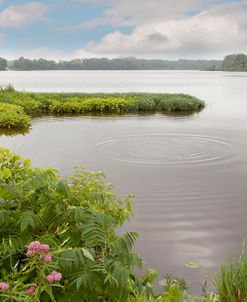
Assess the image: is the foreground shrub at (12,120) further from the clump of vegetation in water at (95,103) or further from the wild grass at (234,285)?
the wild grass at (234,285)

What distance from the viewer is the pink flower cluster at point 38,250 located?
96.3 inches

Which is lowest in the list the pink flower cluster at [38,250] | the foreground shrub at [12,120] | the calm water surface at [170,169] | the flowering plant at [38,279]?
the calm water surface at [170,169]

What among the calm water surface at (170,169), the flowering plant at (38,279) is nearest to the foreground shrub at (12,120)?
the calm water surface at (170,169)

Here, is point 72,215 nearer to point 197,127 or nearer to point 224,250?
point 224,250

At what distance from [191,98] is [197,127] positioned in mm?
10460

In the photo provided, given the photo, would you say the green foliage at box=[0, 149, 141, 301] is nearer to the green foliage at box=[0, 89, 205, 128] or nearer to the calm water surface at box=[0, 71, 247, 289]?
the calm water surface at box=[0, 71, 247, 289]

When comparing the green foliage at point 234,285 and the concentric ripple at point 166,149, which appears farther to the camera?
the concentric ripple at point 166,149

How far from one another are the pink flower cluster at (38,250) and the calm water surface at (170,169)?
10.9 feet

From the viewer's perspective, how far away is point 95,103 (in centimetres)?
2581

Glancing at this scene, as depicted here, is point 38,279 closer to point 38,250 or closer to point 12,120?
point 38,250

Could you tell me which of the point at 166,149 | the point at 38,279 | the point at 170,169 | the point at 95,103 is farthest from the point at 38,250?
the point at 95,103

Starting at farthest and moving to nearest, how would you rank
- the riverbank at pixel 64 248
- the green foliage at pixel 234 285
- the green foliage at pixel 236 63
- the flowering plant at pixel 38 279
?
the green foliage at pixel 236 63 < the green foliage at pixel 234 285 < the riverbank at pixel 64 248 < the flowering plant at pixel 38 279

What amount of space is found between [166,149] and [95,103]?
41.9 feet

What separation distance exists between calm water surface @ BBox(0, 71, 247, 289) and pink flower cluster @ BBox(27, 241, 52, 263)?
332 cm
